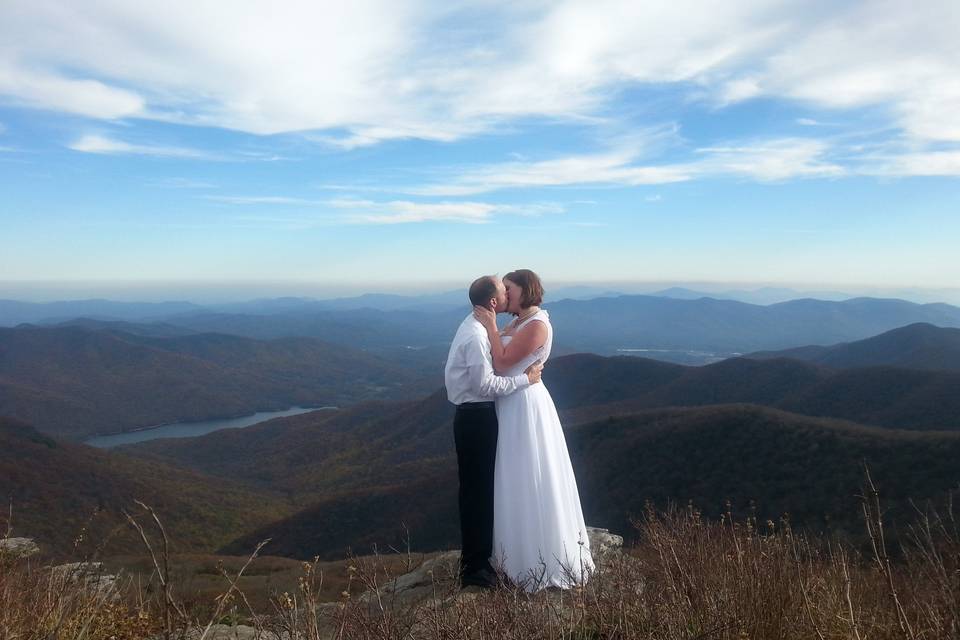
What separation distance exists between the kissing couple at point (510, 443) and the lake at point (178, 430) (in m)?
103

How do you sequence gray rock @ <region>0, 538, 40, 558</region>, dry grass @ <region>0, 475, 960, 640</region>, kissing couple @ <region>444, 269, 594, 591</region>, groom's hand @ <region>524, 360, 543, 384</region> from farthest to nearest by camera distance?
groom's hand @ <region>524, 360, 543, 384</region>, kissing couple @ <region>444, 269, 594, 591</region>, gray rock @ <region>0, 538, 40, 558</region>, dry grass @ <region>0, 475, 960, 640</region>

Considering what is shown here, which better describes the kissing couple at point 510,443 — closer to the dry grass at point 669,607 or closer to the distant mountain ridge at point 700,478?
the dry grass at point 669,607

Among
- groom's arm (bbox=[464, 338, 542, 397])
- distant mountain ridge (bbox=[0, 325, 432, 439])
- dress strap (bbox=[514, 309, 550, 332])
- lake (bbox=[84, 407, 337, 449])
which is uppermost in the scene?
dress strap (bbox=[514, 309, 550, 332])

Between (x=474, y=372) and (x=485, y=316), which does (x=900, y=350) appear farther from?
(x=474, y=372)

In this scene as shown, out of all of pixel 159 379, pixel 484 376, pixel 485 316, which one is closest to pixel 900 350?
pixel 485 316

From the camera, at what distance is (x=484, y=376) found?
16.0 ft

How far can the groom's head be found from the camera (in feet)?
16.3

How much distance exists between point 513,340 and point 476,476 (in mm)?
1202

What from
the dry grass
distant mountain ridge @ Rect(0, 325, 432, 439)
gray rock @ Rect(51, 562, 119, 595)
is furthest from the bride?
distant mountain ridge @ Rect(0, 325, 432, 439)

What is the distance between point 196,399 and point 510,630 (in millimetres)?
143845

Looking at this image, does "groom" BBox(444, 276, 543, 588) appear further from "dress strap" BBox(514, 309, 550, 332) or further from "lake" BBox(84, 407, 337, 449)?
"lake" BBox(84, 407, 337, 449)

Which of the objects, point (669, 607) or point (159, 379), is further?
point (159, 379)

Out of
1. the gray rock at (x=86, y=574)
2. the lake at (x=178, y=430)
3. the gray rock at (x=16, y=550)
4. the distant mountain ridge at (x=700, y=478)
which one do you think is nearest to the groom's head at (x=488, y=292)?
the gray rock at (x=86, y=574)

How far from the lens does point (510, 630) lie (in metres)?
2.65
